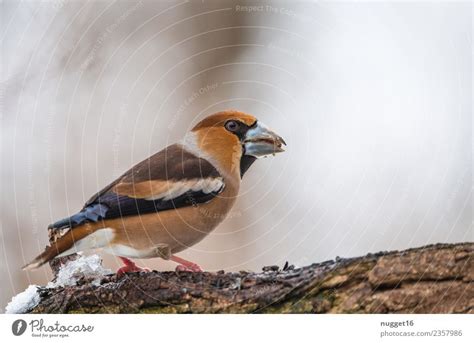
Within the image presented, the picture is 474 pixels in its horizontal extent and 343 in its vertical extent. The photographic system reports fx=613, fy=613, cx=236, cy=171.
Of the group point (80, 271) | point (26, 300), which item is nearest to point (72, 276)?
point (80, 271)

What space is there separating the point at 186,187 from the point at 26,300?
0.45 meters

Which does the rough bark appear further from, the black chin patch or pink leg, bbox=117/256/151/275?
the black chin patch

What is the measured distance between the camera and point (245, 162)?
1.38 meters

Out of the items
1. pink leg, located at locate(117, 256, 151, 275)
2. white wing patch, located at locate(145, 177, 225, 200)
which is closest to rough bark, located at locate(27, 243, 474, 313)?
pink leg, located at locate(117, 256, 151, 275)

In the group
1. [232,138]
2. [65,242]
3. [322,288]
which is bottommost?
[322,288]

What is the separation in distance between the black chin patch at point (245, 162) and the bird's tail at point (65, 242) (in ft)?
Result: 1.14

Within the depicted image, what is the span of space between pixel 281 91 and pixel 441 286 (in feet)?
1.82

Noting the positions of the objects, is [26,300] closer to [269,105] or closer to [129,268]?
[129,268]

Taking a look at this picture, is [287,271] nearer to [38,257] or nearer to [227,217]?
[227,217]

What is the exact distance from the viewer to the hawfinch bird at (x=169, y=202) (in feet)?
4.28

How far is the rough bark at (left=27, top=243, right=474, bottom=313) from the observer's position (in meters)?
1.19

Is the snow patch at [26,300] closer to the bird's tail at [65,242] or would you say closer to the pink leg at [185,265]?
the bird's tail at [65,242]

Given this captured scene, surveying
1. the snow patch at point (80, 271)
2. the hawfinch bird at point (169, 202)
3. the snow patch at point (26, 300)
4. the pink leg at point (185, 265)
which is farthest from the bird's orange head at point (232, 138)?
the snow patch at point (26, 300)

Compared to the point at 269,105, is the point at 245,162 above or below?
below
